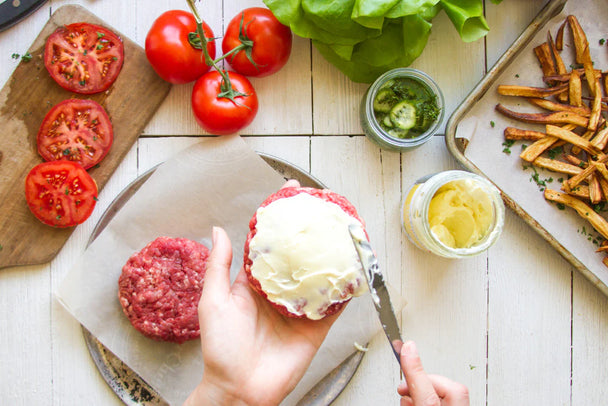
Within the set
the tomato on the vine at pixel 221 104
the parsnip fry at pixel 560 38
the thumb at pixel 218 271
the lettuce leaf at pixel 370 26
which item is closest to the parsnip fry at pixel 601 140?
the parsnip fry at pixel 560 38

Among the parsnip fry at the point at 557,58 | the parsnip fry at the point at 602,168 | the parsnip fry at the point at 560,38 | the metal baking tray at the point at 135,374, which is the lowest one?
the metal baking tray at the point at 135,374

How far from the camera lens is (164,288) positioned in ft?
8.36

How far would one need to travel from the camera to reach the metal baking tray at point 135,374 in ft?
8.58

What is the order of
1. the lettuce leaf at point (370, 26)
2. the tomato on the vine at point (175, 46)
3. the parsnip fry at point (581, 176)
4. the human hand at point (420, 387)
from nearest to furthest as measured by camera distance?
the human hand at point (420, 387) < the lettuce leaf at point (370, 26) < the tomato on the vine at point (175, 46) < the parsnip fry at point (581, 176)

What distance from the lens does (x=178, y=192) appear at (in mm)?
2650

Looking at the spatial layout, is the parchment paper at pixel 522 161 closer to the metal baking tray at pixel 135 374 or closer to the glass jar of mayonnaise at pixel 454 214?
the glass jar of mayonnaise at pixel 454 214

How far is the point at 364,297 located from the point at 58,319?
168 cm

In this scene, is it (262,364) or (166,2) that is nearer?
(262,364)

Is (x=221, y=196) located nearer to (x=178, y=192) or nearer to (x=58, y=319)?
(x=178, y=192)

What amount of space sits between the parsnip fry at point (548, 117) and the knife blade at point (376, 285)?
4.19 ft

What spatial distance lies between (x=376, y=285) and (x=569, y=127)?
155cm

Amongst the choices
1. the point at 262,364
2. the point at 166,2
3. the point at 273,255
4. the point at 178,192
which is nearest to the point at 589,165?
the point at 273,255

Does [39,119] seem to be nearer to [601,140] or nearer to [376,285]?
[376,285]

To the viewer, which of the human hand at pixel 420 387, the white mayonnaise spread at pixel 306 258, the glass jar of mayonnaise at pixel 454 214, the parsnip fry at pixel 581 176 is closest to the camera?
the human hand at pixel 420 387
